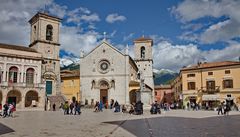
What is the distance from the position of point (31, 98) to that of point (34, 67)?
523cm

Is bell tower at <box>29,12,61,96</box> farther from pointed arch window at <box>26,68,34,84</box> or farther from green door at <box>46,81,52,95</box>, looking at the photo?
pointed arch window at <box>26,68,34,84</box>

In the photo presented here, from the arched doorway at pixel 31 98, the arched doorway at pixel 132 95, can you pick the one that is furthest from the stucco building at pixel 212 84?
the arched doorway at pixel 31 98

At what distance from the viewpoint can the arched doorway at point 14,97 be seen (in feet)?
132

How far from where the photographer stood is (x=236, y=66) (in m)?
45.0

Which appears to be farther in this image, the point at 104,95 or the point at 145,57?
the point at 145,57

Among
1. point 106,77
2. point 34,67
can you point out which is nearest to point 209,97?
point 106,77

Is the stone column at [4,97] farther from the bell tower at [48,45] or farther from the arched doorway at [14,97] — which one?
the bell tower at [48,45]

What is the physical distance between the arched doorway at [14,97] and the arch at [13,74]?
1.79 metres

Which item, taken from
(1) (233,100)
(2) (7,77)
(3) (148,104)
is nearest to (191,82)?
(1) (233,100)

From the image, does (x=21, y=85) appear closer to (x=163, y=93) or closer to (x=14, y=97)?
(x=14, y=97)

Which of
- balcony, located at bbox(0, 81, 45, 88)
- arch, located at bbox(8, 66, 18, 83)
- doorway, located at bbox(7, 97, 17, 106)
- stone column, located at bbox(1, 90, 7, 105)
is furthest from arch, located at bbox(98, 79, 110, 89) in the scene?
stone column, located at bbox(1, 90, 7, 105)

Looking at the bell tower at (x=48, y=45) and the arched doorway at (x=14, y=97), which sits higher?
the bell tower at (x=48, y=45)

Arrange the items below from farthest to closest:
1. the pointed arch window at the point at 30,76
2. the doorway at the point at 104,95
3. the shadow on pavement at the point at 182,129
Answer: the doorway at the point at 104,95, the pointed arch window at the point at 30,76, the shadow on pavement at the point at 182,129

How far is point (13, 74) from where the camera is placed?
1615 inches
